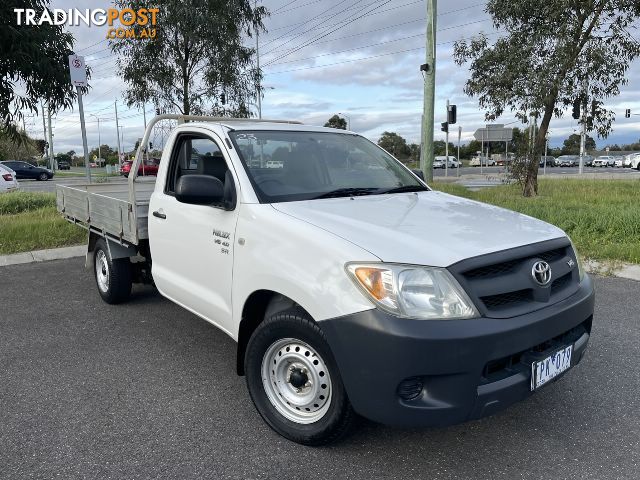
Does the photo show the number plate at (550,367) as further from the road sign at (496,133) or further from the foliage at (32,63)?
the road sign at (496,133)

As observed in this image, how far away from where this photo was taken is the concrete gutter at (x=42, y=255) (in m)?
7.58

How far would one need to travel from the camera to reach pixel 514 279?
256cm

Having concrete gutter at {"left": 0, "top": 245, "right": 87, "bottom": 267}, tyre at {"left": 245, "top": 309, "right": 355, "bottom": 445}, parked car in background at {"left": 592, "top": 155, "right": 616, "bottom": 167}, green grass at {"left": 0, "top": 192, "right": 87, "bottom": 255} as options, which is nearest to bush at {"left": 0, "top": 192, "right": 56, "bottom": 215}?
green grass at {"left": 0, "top": 192, "right": 87, "bottom": 255}

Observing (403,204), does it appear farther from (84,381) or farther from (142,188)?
(142,188)

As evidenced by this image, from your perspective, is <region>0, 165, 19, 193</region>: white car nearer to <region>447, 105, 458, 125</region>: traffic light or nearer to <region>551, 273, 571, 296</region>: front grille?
<region>447, 105, 458, 125</region>: traffic light

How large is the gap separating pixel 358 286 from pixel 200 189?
1.29 m

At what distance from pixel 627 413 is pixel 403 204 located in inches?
71.7

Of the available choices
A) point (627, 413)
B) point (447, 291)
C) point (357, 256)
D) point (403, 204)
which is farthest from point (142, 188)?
point (627, 413)

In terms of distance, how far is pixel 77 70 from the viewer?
7.91 meters

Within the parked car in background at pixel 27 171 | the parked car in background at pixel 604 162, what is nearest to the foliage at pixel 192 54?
the parked car in background at pixel 27 171

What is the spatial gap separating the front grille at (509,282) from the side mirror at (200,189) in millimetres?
1548

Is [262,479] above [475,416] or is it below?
below

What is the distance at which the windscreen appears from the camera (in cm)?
342

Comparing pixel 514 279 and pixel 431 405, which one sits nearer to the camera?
pixel 431 405
